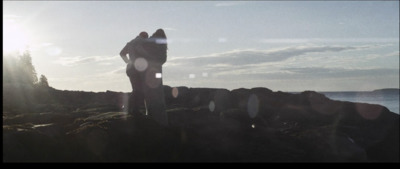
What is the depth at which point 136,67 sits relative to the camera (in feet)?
44.3

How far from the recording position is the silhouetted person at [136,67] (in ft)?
44.1

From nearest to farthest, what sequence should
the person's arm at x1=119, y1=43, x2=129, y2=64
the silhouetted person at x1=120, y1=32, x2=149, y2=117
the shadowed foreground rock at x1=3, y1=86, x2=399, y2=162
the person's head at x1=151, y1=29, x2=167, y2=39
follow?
the shadowed foreground rock at x1=3, y1=86, x2=399, y2=162 → the silhouetted person at x1=120, y1=32, x2=149, y2=117 → the person's arm at x1=119, y1=43, x2=129, y2=64 → the person's head at x1=151, y1=29, x2=167, y2=39

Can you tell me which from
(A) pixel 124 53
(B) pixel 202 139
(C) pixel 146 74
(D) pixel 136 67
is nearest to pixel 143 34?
(A) pixel 124 53

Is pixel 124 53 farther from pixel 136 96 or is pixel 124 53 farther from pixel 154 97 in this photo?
pixel 154 97

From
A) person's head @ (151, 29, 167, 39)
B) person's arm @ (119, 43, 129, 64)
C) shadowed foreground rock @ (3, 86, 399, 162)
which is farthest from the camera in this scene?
person's head @ (151, 29, 167, 39)

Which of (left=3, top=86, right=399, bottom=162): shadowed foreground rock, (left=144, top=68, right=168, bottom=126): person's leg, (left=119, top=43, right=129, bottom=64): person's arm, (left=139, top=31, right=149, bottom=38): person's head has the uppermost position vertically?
(left=139, top=31, right=149, bottom=38): person's head

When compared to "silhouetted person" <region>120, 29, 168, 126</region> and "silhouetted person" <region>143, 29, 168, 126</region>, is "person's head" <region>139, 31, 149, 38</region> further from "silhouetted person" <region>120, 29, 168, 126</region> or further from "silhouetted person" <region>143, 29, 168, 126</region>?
"silhouetted person" <region>143, 29, 168, 126</region>

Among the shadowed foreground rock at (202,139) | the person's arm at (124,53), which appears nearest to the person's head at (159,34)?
the person's arm at (124,53)

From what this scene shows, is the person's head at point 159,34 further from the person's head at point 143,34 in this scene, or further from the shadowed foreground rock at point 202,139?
the shadowed foreground rock at point 202,139

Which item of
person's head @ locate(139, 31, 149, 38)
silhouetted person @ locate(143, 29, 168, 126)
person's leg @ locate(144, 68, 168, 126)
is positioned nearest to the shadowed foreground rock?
person's leg @ locate(144, 68, 168, 126)

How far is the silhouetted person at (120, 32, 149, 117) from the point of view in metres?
13.5
